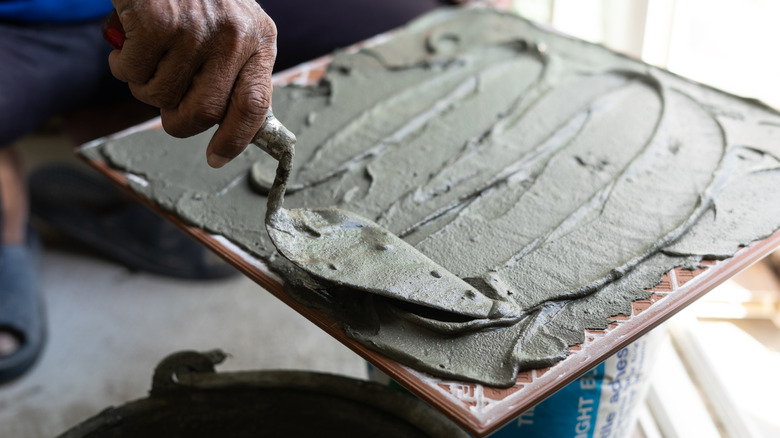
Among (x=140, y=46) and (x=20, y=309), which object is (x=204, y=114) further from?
(x=20, y=309)

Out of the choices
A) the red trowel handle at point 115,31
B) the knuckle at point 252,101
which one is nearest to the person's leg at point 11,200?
the red trowel handle at point 115,31

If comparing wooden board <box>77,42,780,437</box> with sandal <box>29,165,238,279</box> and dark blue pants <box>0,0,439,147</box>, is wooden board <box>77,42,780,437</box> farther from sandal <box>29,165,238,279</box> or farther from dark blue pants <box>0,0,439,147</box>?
sandal <box>29,165,238,279</box>

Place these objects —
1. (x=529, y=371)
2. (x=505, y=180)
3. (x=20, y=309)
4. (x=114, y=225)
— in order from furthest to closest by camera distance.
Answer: (x=114, y=225)
(x=20, y=309)
(x=505, y=180)
(x=529, y=371)

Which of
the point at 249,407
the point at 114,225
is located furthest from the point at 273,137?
the point at 114,225

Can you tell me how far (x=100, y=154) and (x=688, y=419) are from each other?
1336mm

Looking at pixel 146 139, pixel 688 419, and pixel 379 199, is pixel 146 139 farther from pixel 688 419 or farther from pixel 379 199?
pixel 688 419

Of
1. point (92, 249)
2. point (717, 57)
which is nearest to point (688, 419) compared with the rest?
point (717, 57)

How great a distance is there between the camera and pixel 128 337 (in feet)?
6.72

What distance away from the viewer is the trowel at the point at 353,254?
3.09ft

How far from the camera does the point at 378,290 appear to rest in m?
0.94

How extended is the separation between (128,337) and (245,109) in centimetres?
131

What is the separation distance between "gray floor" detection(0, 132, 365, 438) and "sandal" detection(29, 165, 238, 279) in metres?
0.05

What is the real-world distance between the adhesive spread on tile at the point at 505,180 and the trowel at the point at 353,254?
0.9 inches

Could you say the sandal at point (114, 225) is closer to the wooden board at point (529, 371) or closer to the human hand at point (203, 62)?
the wooden board at point (529, 371)
